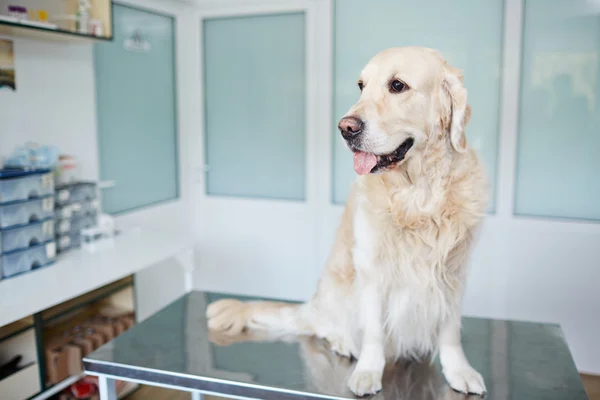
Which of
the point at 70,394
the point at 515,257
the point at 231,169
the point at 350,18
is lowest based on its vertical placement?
the point at 70,394

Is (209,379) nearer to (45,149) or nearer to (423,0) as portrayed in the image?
(45,149)

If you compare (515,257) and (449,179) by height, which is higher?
(449,179)

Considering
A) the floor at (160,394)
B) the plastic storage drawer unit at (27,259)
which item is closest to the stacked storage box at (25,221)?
the plastic storage drawer unit at (27,259)

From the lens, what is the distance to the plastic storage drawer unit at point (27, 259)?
2.02 metres

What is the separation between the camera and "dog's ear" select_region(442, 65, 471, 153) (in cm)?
122

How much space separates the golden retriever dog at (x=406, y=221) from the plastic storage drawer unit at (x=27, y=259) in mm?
1250

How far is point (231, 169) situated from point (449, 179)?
8.56 ft

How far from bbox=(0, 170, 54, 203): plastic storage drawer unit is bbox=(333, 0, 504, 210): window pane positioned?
1899mm

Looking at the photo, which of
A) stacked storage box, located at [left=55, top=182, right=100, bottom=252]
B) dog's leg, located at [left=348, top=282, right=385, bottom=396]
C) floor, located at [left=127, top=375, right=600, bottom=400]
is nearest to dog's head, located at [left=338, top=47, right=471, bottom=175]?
dog's leg, located at [left=348, top=282, right=385, bottom=396]

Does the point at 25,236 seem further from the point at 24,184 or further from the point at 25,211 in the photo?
the point at 24,184

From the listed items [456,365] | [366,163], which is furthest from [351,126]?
[456,365]

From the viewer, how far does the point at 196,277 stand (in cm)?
390

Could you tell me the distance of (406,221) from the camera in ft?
4.33

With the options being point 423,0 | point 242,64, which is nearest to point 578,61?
point 423,0
